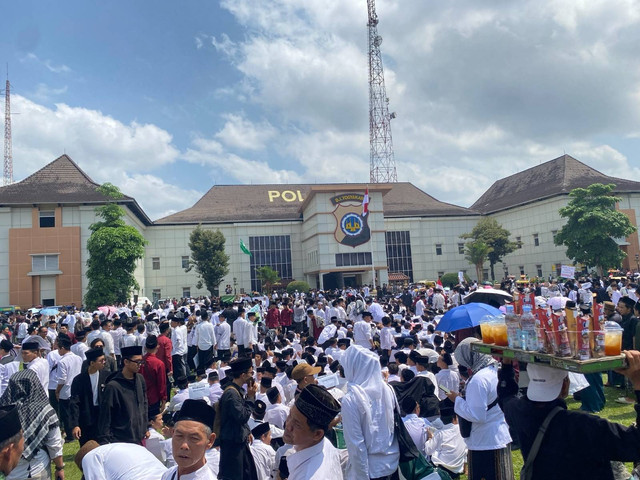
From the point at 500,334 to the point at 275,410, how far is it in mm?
3831

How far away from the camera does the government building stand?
34.5 meters

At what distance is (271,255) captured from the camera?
150ft

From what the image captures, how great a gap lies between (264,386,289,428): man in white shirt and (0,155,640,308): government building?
30.0 metres

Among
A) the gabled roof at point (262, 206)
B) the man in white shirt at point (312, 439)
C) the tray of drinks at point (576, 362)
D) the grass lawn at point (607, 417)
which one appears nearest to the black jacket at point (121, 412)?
the grass lawn at point (607, 417)

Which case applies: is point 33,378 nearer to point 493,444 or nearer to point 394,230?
point 493,444

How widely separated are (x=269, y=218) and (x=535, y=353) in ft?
144

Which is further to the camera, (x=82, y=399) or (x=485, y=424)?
(x=82, y=399)

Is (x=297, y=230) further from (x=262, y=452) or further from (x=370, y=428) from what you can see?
(x=370, y=428)

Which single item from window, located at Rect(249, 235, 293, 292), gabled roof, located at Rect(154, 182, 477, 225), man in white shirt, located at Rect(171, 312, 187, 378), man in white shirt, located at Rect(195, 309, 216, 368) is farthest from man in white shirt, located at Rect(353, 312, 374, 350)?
window, located at Rect(249, 235, 293, 292)

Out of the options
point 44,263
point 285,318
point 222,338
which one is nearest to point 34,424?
point 222,338

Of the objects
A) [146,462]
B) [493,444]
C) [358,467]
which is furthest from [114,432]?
[493,444]

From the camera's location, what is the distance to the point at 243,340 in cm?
1235

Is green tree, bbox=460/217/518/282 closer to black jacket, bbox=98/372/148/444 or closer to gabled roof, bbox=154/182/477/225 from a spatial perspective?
gabled roof, bbox=154/182/477/225

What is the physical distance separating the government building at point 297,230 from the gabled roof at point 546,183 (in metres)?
0.16
